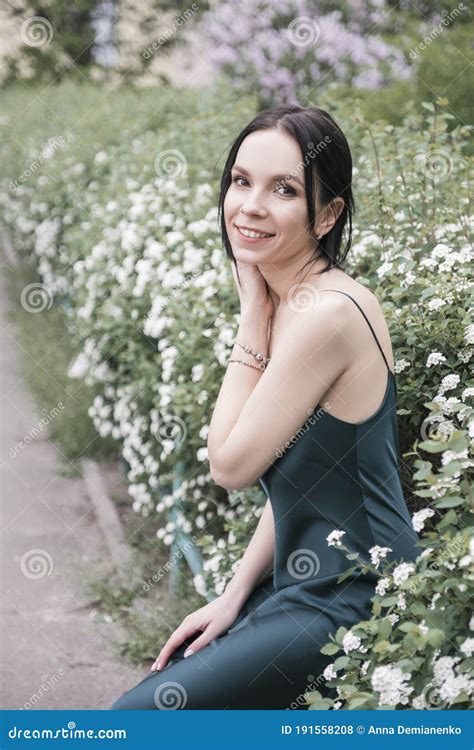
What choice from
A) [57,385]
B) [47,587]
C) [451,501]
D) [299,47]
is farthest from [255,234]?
[299,47]

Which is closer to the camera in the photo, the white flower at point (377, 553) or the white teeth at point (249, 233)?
the white flower at point (377, 553)

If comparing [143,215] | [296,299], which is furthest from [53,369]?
[296,299]

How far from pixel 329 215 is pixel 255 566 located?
0.86 metres

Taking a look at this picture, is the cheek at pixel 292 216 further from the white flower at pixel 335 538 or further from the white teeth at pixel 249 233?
the white flower at pixel 335 538

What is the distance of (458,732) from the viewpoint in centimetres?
183

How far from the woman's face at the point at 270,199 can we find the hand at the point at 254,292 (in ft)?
0.32

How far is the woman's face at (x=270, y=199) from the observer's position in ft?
7.65

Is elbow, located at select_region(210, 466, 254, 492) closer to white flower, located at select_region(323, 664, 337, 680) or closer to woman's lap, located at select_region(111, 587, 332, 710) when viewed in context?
woman's lap, located at select_region(111, 587, 332, 710)

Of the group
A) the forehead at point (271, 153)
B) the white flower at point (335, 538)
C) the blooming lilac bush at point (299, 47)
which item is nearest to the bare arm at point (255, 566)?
the white flower at point (335, 538)

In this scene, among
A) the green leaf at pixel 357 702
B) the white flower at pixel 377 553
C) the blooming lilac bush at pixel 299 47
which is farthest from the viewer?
the blooming lilac bush at pixel 299 47

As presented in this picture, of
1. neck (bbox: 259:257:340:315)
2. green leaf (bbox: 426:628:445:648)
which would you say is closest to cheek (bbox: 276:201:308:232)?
neck (bbox: 259:257:340:315)

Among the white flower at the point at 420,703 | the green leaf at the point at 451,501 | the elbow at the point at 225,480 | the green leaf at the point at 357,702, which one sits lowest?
the green leaf at the point at 357,702

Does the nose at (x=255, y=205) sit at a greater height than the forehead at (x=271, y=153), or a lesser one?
lesser

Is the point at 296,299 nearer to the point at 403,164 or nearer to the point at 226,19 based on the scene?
the point at 403,164
